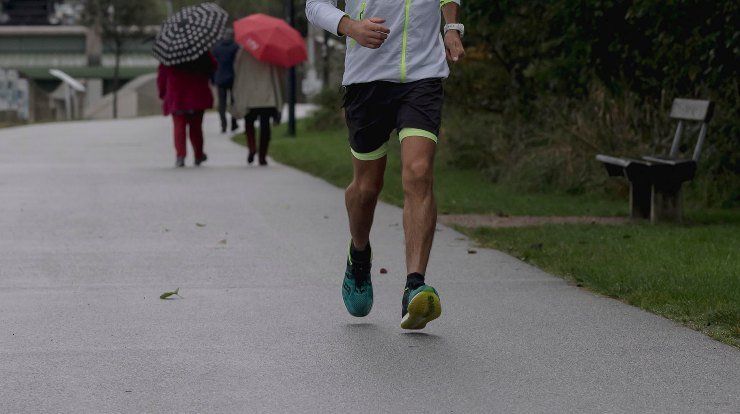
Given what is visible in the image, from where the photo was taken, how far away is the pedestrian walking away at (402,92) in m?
7.32

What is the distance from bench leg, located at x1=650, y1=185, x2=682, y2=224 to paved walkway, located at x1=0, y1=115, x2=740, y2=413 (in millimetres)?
1693

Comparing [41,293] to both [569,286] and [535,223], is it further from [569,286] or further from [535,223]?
[535,223]

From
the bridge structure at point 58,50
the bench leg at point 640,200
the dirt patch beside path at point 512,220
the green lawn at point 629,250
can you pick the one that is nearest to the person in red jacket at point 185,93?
the green lawn at point 629,250

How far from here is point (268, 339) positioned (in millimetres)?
7391

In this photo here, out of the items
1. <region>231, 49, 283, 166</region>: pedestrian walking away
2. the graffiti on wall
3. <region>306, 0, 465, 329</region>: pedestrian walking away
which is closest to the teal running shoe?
<region>306, 0, 465, 329</region>: pedestrian walking away

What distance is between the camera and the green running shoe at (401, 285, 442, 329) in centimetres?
707

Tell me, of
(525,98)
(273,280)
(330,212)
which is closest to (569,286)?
(273,280)

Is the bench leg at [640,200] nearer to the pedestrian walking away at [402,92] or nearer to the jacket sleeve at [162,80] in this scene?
the pedestrian walking away at [402,92]

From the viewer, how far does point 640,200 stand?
13.5m

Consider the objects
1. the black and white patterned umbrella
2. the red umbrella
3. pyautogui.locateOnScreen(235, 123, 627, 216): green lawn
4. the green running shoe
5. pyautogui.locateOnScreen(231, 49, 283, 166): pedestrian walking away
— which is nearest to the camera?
the green running shoe

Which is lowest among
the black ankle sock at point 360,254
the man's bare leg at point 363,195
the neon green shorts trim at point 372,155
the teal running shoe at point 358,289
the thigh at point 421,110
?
the teal running shoe at point 358,289

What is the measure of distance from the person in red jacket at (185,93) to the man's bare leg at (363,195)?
13.8 metres

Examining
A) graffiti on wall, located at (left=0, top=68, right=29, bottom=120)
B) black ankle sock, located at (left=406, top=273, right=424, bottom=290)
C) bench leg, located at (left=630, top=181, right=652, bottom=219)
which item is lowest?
graffiti on wall, located at (left=0, top=68, right=29, bottom=120)

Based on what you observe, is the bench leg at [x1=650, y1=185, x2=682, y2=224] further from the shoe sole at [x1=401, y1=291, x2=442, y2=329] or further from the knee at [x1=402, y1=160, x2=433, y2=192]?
Answer: the shoe sole at [x1=401, y1=291, x2=442, y2=329]
